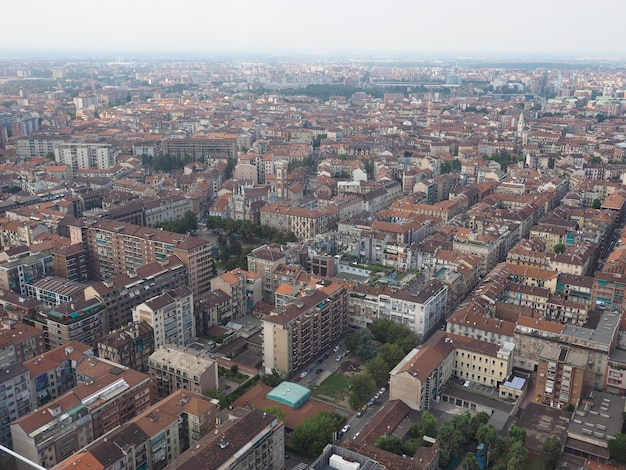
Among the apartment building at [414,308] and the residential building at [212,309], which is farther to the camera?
the residential building at [212,309]

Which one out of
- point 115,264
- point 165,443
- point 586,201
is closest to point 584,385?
point 165,443

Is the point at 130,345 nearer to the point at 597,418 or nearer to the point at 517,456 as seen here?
the point at 517,456

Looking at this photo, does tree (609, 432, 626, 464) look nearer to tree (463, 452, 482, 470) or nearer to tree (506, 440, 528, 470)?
tree (506, 440, 528, 470)

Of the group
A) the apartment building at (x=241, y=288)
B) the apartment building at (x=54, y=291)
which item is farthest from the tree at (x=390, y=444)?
the apartment building at (x=54, y=291)

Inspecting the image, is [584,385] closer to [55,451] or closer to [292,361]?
[292,361]

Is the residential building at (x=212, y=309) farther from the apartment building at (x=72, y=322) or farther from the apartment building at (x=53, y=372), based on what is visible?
the apartment building at (x=53, y=372)

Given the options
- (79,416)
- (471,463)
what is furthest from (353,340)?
(79,416)

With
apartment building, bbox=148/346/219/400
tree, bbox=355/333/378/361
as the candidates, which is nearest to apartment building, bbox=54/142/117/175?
apartment building, bbox=148/346/219/400

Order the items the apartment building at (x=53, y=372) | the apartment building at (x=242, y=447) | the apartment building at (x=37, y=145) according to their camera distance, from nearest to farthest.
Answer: the apartment building at (x=242, y=447), the apartment building at (x=53, y=372), the apartment building at (x=37, y=145)
